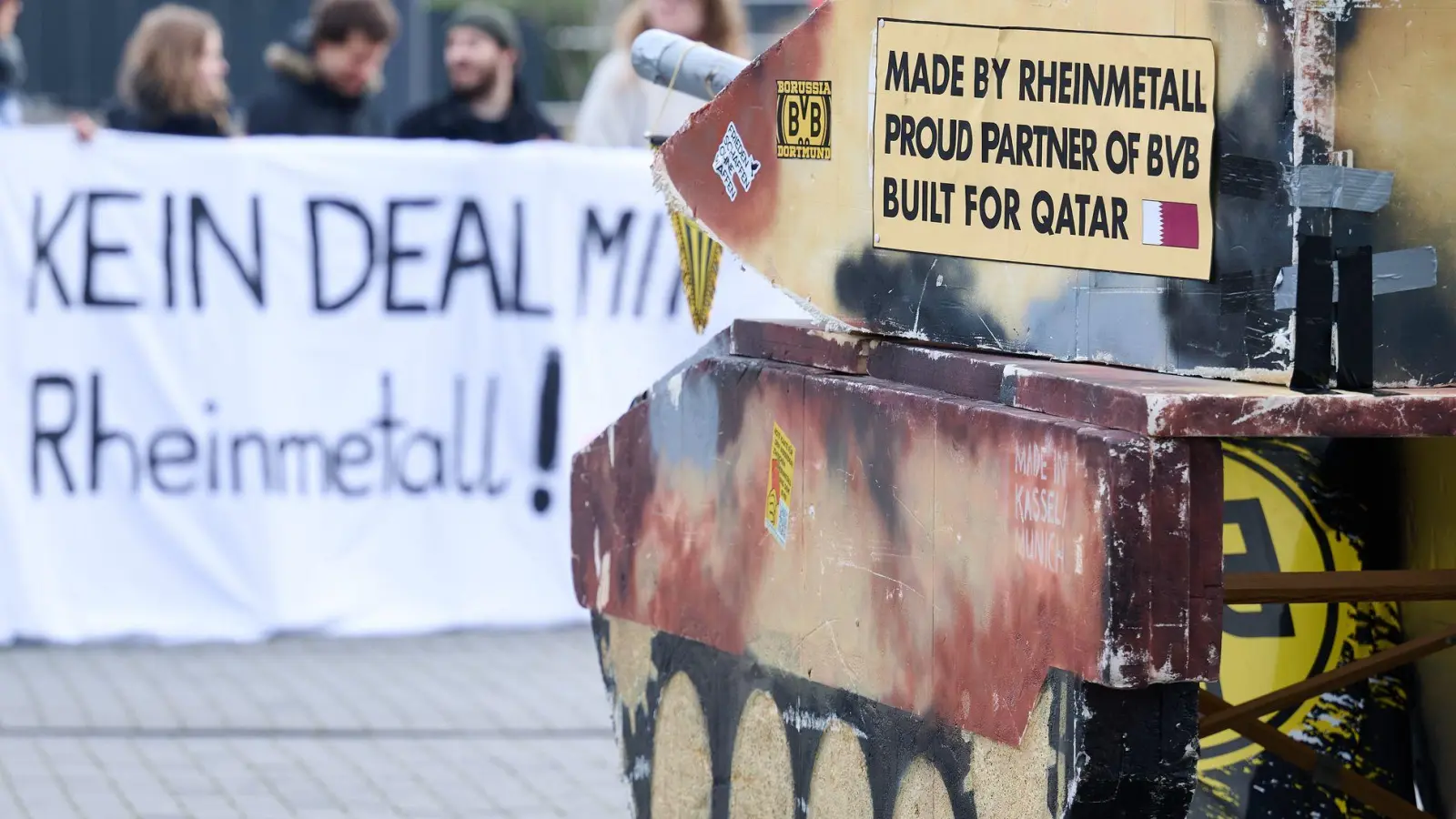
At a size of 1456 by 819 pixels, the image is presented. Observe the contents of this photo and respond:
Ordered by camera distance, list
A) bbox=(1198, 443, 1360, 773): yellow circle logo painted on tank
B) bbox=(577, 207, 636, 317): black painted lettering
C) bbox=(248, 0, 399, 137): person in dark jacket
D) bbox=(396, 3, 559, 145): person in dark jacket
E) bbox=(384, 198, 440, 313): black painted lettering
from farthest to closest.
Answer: bbox=(396, 3, 559, 145): person in dark jacket → bbox=(248, 0, 399, 137): person in dark jacket → bbox=(577, 207, 636, 317): black painted lettering → bbox=(384, 198, 440, 313): black painted lettering → bbox=(1198, 443, 1360, 773): yellow circle logo painted on tank

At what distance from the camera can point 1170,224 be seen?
2590 millimetres

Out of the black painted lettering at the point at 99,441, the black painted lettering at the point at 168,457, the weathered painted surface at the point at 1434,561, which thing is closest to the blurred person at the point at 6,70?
the black painted lettering at the point at 99,441

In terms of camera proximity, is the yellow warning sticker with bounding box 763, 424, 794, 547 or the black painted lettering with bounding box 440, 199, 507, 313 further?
the black painted lettering with bounding box 440, 199, 507, 313

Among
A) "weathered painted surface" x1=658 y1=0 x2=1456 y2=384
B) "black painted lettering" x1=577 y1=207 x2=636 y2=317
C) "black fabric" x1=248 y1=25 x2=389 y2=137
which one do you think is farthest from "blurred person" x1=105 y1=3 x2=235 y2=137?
"weathered painted surface" x1=658 y1=0 x2=1456 y2=384

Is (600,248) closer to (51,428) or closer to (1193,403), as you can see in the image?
(51,428)

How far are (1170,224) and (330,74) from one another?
19.5ft

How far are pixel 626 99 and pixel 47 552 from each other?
8.68 ft

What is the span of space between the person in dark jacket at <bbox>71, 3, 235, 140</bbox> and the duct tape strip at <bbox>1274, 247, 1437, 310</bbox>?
5.76 meters

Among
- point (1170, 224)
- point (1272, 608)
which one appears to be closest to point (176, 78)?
point (1272, 608)

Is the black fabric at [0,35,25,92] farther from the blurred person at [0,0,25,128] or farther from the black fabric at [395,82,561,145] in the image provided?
the black fabric at [395,82,561,145]

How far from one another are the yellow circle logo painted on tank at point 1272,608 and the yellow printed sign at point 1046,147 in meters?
0.89

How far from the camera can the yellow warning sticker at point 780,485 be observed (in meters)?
3.23

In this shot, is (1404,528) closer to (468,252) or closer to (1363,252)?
(1363,252)

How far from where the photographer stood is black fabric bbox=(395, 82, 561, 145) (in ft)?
26.7
